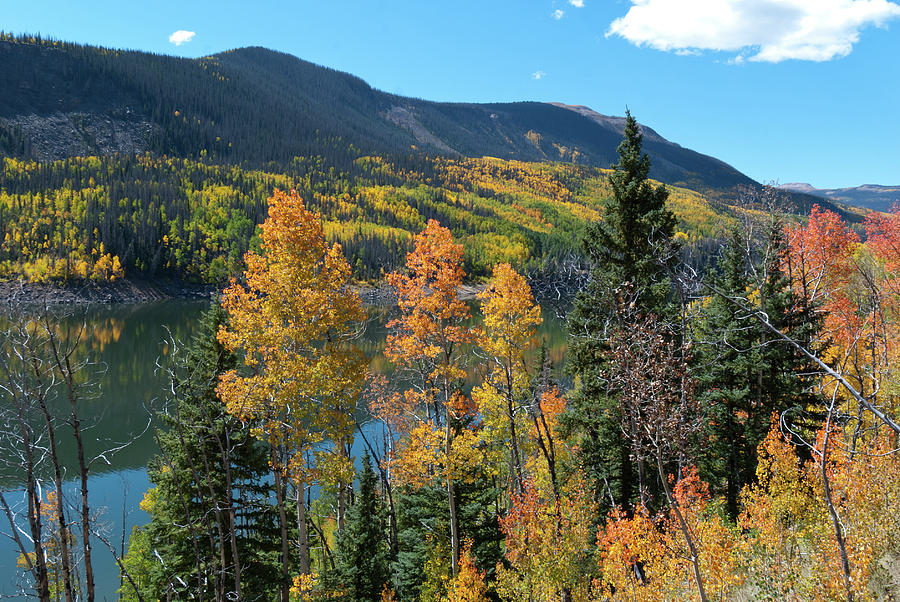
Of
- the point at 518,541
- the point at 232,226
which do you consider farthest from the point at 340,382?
the point at 232,226

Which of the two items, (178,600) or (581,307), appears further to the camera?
(581,307)

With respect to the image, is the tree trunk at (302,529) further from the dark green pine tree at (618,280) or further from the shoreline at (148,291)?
the shoreline at (148,291)

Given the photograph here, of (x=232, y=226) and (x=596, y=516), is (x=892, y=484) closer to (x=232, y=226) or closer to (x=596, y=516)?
(x=596, y=516)

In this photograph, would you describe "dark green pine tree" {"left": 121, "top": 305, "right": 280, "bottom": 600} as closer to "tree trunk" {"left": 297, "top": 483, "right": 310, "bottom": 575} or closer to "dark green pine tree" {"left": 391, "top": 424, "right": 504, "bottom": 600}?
"tree trunk" {"left": 297, "top": 483, "right": 310, "bottom": 575}

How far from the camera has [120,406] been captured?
5581cm

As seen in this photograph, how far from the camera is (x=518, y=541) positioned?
1745 centimetres

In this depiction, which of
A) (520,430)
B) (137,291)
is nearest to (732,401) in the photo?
(520,430)

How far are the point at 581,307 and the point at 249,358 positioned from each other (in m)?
12.0

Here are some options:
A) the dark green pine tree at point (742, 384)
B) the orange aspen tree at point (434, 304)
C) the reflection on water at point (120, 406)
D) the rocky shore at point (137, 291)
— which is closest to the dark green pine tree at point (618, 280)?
the dark green pine tree at point (742, 384)

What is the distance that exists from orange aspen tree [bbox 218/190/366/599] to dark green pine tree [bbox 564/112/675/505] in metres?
7.86

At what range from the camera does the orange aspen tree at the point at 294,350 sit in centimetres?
1345

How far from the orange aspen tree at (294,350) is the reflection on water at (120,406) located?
6.43ft

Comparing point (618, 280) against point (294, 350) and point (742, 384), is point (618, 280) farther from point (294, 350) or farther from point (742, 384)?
point (742, 384)

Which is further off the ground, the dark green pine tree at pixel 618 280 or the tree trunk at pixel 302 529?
the dark green pine tree at pixel 618 280
